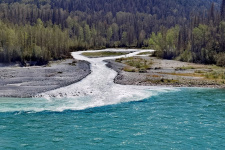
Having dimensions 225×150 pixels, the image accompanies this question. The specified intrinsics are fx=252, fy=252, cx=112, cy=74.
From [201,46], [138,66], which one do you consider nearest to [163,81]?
[138,66]

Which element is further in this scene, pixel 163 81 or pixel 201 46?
pixel 201 46

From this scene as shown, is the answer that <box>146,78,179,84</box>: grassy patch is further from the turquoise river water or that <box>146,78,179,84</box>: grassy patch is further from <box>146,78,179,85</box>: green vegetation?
the turquoise river water

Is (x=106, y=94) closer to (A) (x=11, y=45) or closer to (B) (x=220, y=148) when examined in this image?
(B) (x=220, y=148)

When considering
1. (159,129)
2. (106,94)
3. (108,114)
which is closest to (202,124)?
(159,129)

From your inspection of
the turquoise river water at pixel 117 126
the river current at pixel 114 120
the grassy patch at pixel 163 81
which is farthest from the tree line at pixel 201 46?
the turquoise river water at pixel 117 126

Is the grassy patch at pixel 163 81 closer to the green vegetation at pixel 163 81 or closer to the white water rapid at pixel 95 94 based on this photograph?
the green vegetation at pixel 163 81

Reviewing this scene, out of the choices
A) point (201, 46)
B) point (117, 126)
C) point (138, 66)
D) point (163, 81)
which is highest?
point (201, 46)

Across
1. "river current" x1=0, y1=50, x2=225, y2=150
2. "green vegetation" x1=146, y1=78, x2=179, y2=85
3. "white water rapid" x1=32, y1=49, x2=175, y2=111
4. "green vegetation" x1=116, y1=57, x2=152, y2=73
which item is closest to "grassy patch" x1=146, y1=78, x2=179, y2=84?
"green vegetation" x1=146, y1=78, x2=179, y2=85

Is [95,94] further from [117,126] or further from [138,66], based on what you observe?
[138,66]
